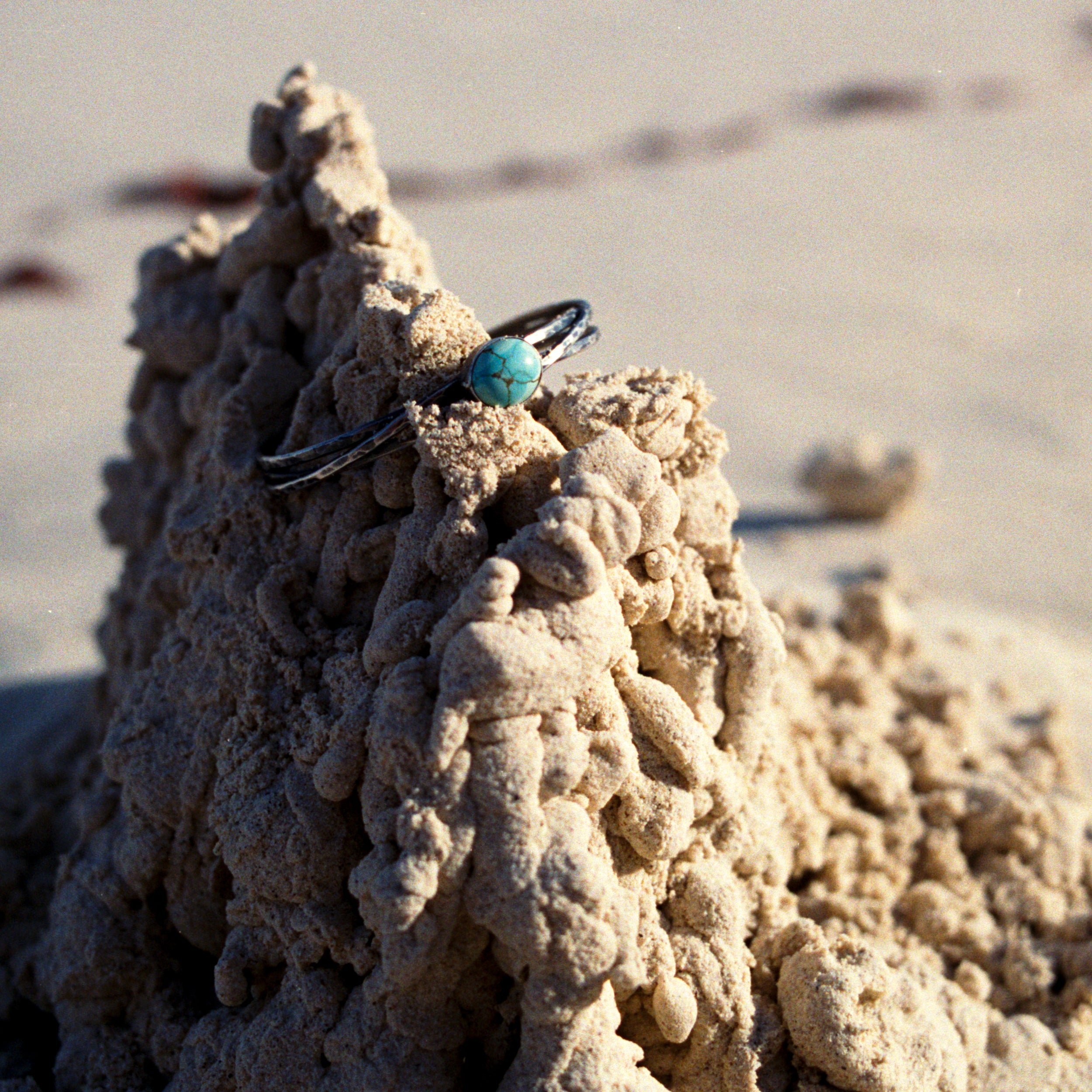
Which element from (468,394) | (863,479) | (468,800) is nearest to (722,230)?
(863,479)

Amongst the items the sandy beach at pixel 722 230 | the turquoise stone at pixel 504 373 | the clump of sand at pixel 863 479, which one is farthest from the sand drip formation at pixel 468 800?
the clump of sand at pixel 863 479

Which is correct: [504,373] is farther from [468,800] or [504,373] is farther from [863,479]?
[863,479]

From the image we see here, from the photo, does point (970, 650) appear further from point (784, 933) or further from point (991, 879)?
point (784, 933)

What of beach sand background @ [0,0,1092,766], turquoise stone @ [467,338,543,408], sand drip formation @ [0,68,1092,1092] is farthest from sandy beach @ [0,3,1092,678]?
turquoise stone @ [467,338,543,408]

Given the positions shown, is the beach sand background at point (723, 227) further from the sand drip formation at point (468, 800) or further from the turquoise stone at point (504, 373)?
the turquoise stone at point (504, 373)

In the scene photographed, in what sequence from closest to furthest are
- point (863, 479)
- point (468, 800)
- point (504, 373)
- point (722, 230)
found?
point (468, 800)
point (504, 373)
point (863, 479)
point (722, 230)

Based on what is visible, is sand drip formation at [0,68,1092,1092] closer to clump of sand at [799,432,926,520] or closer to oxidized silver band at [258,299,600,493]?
oxidized silver band at [258,299,600,493]
